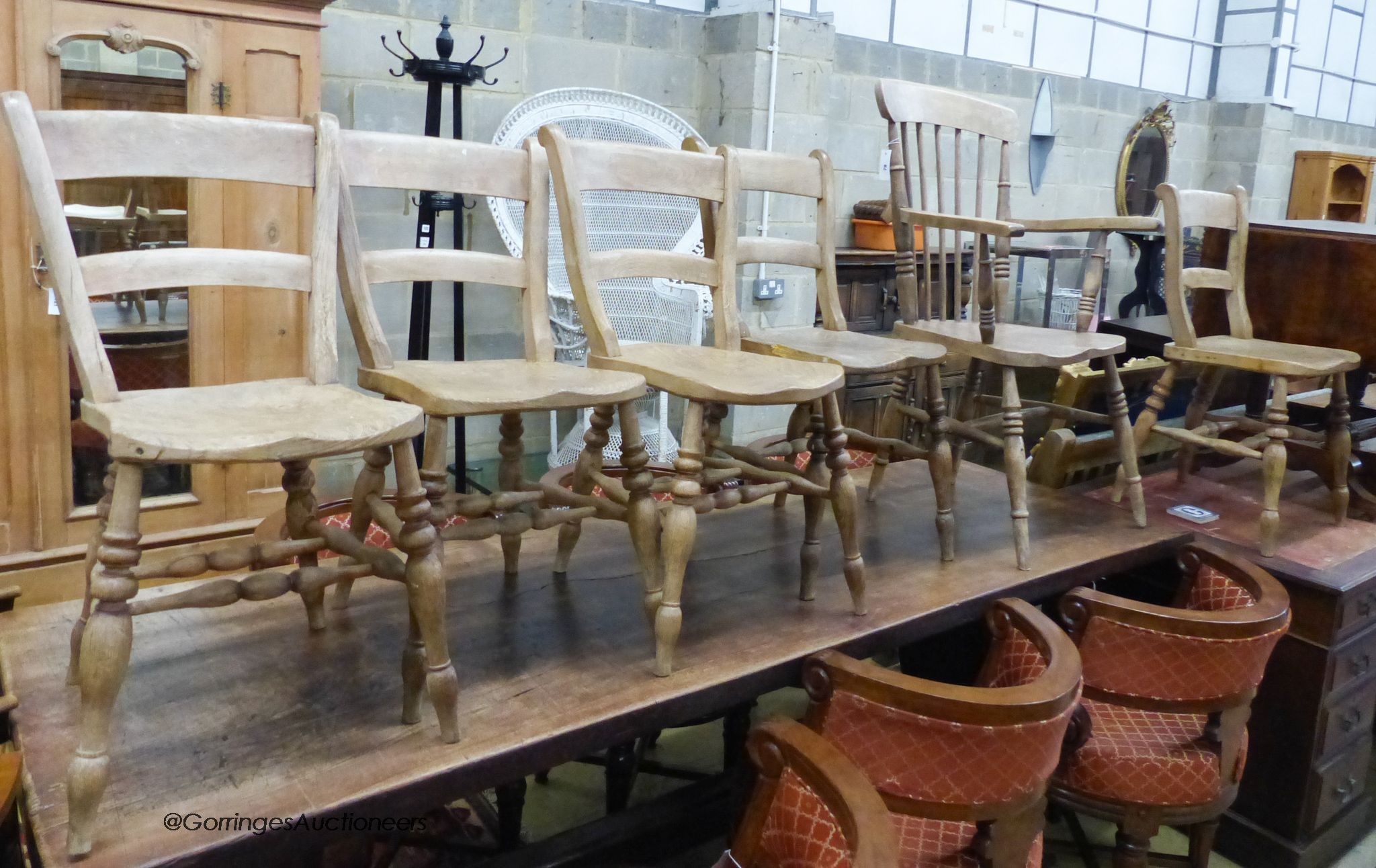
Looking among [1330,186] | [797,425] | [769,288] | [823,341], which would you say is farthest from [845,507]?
[1330,186]

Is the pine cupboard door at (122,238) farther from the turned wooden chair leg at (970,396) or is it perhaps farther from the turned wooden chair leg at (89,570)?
the turned wooden chair leg at (970,396)

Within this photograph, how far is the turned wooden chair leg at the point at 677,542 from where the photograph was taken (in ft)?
5.29

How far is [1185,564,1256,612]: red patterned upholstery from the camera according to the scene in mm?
2260

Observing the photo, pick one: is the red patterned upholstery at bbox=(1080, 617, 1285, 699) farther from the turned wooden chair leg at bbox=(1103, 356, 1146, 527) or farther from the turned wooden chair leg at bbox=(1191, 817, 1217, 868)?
the turned wooden chair leg at bbox=(1103, 356, 1146, 527)

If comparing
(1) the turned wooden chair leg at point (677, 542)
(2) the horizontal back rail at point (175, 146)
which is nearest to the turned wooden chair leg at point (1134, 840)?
(1) the turned wooden chair leg at point (677, 542)

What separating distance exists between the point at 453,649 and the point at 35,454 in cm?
130

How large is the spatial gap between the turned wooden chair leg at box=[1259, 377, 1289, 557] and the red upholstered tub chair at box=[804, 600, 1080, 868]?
1040 mm

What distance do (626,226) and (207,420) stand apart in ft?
7.98

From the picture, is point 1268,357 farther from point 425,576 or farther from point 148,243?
point 148,243

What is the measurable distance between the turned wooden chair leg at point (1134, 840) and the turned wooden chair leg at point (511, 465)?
126 centimetres

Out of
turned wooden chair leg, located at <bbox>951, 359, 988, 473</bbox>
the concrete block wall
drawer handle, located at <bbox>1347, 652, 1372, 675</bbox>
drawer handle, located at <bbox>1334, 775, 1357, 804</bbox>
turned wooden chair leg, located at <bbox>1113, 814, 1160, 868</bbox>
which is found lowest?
drawer handle, located at <bbox>1334, 775, 1357, 804</bbox>

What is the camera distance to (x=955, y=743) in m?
1.49

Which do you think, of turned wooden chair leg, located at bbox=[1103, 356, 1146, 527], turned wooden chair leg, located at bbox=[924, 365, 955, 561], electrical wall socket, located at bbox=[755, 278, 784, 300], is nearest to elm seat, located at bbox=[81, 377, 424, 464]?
turned wooden chair leg, located at bbox=[924, 365, 955, 561]

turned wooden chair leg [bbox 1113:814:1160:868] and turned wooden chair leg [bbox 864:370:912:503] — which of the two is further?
turned wooden chair leg [bbox 864:370:912:503]
